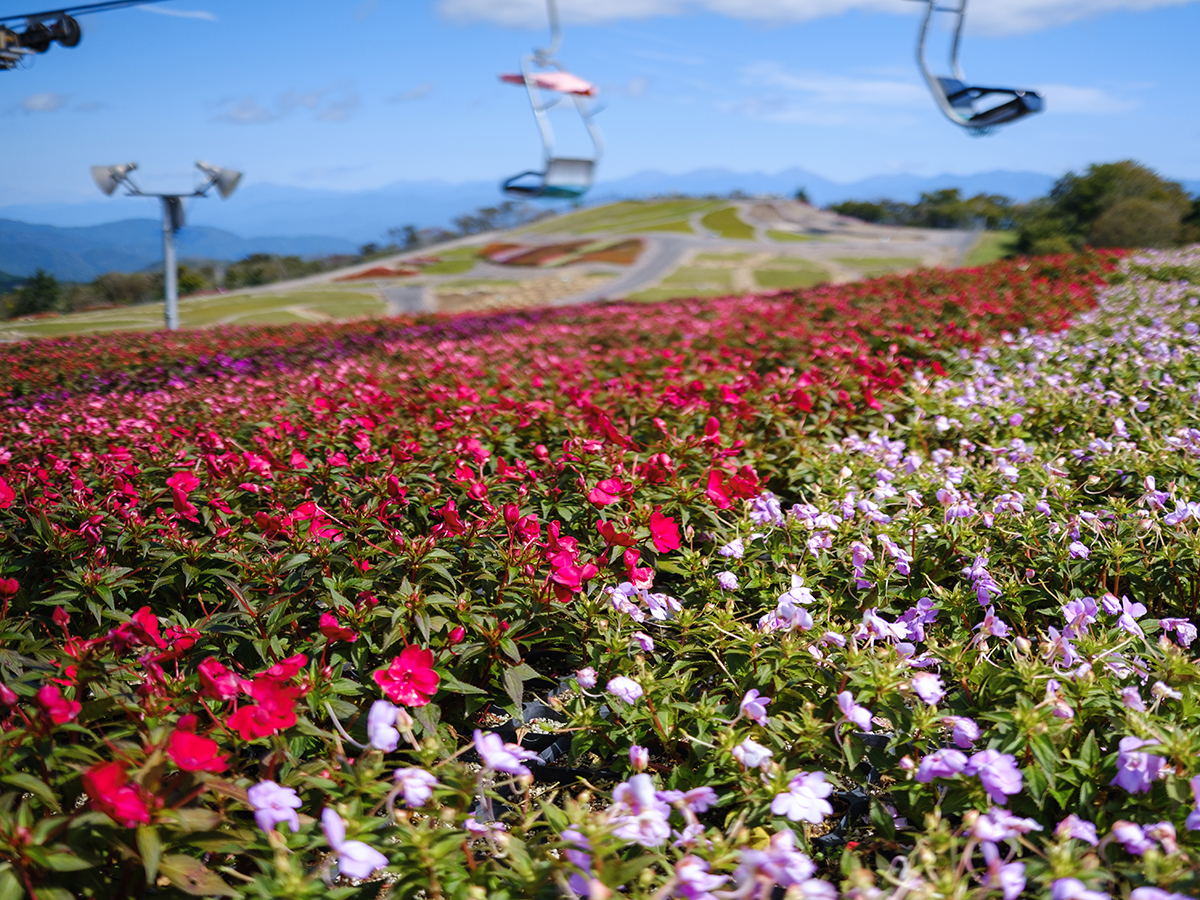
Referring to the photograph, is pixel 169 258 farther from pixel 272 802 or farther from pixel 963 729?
pixel 963 729

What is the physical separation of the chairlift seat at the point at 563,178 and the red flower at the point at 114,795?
6.55m

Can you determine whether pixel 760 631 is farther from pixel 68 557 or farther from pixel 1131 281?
pixel 1131 281

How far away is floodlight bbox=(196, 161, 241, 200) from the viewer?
12570mm

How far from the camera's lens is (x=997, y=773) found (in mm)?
1144

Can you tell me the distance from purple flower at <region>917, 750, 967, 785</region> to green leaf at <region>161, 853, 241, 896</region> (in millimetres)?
1136

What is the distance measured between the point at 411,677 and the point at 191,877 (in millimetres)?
440

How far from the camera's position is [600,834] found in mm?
1021

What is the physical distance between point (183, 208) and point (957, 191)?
56852 millimetres

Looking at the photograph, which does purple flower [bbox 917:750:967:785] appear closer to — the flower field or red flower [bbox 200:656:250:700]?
the flower field

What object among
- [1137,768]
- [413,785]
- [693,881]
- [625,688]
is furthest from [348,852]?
[1137,768]

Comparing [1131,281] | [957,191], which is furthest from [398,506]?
[957,191]

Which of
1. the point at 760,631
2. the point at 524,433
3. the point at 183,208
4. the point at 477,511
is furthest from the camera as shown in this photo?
the point at 183,208

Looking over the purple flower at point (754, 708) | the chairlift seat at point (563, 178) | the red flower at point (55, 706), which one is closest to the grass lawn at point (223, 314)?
the chairlift seat at point (563, 178)

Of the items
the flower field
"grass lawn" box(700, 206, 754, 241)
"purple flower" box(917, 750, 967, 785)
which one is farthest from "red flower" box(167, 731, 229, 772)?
"grass lawn" box(700, 206, 754, 241)
